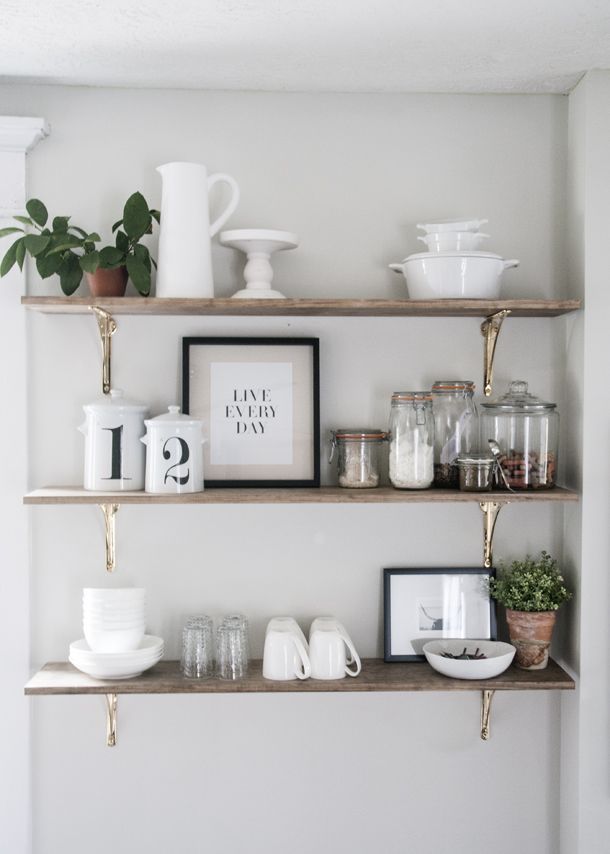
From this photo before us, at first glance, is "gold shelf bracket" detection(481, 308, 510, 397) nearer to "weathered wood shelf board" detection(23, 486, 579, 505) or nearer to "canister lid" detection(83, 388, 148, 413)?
"weathered wood shelf board" detection(23, 486, 579, 505)

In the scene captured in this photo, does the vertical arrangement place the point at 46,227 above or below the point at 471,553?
above

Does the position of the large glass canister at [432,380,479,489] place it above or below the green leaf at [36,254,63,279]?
below

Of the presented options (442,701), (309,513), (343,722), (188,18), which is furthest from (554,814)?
(188,18)

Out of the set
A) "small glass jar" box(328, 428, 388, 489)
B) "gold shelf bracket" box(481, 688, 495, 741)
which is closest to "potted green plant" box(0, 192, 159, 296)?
"small glass jar" box(328, 428, 388, 489)

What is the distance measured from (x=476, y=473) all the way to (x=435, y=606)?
15.0 inches

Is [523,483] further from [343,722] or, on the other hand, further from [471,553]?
[343,722]

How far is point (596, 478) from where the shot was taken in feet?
6.47

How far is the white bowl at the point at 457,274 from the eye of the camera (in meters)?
1.87

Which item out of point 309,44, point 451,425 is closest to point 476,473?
point 451,425

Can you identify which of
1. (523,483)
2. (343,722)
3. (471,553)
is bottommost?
(343,722)

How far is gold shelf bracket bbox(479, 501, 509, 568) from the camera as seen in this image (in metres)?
2.07

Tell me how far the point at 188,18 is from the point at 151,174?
0.46 metres

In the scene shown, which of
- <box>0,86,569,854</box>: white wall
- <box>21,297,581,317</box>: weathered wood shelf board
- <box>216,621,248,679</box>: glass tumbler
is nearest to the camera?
<box>21,297,581,317</box>: weathered wood shelf board

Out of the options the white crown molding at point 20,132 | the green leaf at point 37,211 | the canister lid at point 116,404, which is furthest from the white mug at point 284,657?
the white crown molding at point 20,132
